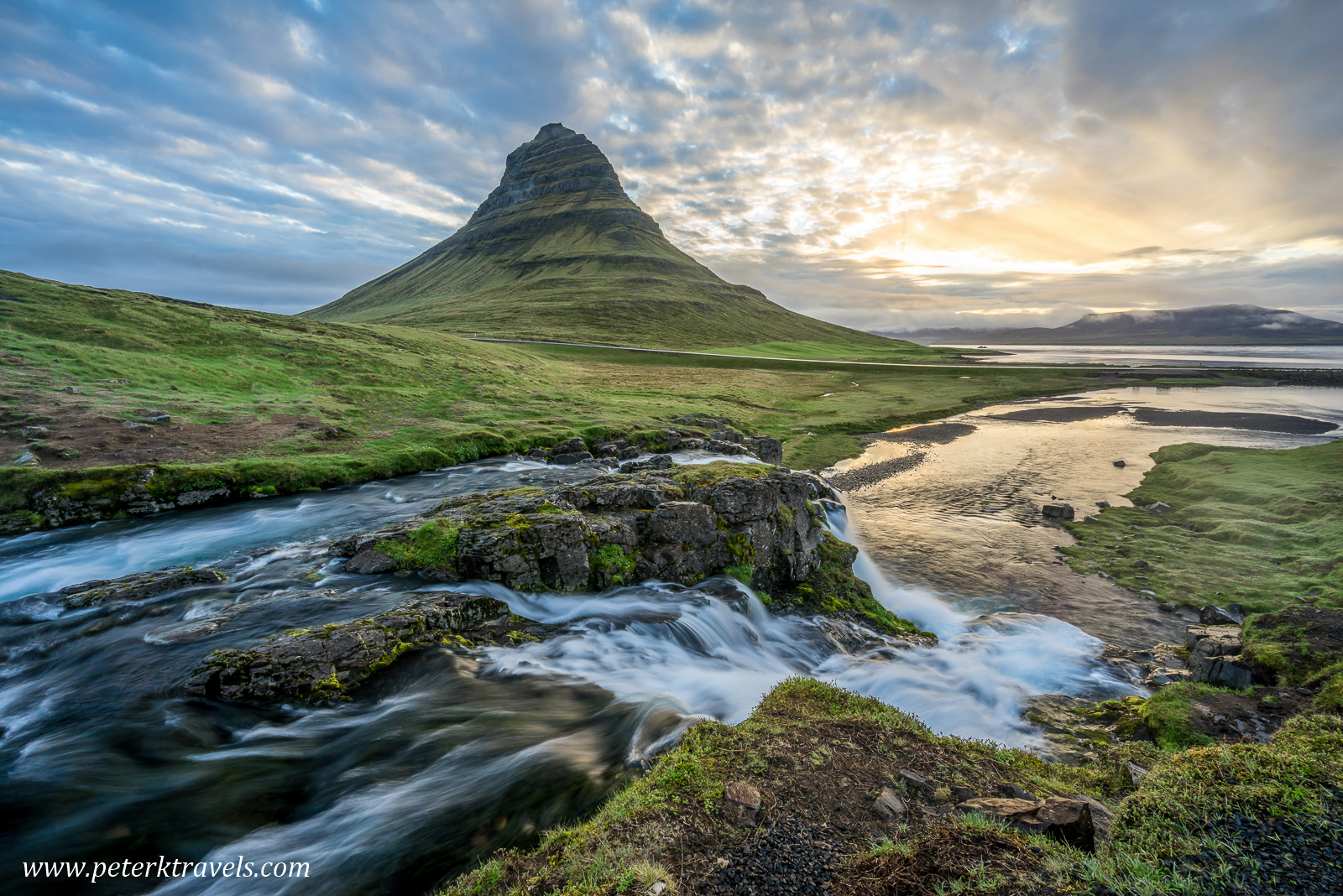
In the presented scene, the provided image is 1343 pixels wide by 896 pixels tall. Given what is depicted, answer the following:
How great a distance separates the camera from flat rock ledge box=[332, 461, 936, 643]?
613 inches

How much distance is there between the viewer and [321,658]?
1088 centimetres

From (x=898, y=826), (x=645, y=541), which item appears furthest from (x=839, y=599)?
(x=898, y=826)

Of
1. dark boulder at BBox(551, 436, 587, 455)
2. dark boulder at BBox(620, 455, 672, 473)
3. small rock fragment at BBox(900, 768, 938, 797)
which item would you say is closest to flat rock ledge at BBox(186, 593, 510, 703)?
small rock fragment at BBox(900, 768, 938, 797)

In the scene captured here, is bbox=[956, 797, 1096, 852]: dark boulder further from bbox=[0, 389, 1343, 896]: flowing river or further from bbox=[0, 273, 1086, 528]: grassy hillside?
bbox=[0, 273, 1086, 528]: grassy hillside

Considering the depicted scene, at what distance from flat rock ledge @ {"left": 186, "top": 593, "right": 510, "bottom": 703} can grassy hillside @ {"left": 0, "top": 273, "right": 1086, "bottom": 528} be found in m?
17.3

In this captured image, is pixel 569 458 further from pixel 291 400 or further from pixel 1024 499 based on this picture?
pixel 1024 499

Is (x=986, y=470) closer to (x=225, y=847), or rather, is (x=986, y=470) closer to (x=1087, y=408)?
(x=225, y=847)

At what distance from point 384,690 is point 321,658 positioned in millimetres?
1561

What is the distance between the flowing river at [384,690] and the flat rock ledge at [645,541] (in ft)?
2.65

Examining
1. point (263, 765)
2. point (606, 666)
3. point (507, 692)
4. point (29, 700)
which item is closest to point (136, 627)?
point (29, 700)

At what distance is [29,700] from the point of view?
10227 millimetres

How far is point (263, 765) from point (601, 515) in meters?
10.8

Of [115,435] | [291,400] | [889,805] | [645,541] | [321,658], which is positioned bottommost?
[321,658]

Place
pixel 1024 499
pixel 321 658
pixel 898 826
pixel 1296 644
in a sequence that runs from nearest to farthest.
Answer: pixel 898 826, pixel 321 658, pixel 1296 644, pixel 1024 499
